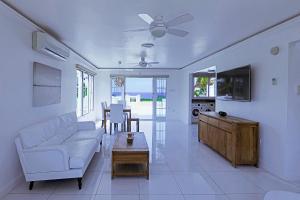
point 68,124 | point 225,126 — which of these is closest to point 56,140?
point 68,124

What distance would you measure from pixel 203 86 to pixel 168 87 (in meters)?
1.55

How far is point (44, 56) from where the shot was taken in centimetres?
427

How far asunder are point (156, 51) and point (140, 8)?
3183mm

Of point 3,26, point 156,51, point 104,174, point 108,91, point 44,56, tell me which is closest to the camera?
point 3,26

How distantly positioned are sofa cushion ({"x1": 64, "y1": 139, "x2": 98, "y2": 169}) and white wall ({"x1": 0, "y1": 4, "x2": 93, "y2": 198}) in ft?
2.40

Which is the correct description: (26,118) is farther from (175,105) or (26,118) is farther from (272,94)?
(175,105)

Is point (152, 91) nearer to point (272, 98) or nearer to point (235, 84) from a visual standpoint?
point (235, 84)

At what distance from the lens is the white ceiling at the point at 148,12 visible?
2889 mm

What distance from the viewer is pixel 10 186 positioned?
3135mm

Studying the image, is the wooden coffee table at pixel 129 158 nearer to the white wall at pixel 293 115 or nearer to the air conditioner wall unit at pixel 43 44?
the air conditioner wall unit at pixel 43 44

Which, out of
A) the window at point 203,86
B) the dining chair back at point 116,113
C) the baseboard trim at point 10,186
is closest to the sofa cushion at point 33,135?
the baseboard trim at point 10,186

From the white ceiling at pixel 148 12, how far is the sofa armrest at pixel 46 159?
6.02ft

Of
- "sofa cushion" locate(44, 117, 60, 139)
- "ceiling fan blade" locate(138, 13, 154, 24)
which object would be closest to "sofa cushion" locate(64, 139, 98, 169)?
"sofa cushion" locate(44, 117, 60, 139)

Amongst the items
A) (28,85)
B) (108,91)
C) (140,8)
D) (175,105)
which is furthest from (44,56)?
(175,105)
